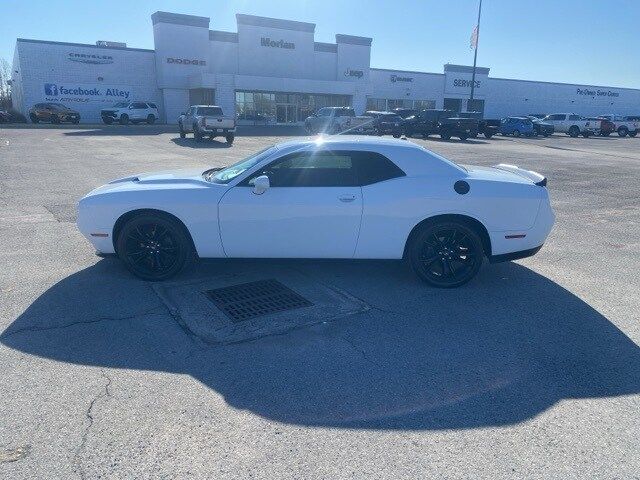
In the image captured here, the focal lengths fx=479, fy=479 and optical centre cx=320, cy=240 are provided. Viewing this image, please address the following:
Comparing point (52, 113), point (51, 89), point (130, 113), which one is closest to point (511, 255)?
point (130, 113)

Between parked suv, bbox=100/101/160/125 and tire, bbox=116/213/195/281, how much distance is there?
126ft

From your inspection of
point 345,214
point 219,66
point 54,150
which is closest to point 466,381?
point 345,214

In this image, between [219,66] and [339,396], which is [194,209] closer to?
[339,396]

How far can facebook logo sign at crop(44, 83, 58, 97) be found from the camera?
39.9 meters

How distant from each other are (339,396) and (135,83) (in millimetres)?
46198

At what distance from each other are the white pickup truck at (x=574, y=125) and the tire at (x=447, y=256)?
41230 mm

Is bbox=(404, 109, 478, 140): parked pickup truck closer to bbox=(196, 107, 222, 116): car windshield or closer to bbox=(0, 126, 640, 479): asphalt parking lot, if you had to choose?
bbox=(196, 107, 222, 116): car windshield

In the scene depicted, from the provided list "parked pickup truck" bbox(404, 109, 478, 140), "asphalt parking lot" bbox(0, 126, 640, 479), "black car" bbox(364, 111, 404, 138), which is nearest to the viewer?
"asphalt parking lot" bbox(0, 126, 640, 479)

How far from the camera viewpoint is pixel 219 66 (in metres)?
44.9

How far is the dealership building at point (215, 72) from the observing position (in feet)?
132

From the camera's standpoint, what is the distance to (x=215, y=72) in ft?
146

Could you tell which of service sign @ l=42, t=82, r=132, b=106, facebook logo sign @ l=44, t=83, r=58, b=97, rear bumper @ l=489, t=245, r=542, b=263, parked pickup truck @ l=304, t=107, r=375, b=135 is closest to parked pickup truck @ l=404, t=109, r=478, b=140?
parked pickup truck @ l=304, t=107, r=375, b=135

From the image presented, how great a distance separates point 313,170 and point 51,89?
142 ft

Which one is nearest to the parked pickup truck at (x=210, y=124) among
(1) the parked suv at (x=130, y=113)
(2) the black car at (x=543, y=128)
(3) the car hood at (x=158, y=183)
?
(1) the parked suv at (x=130, y=113)
